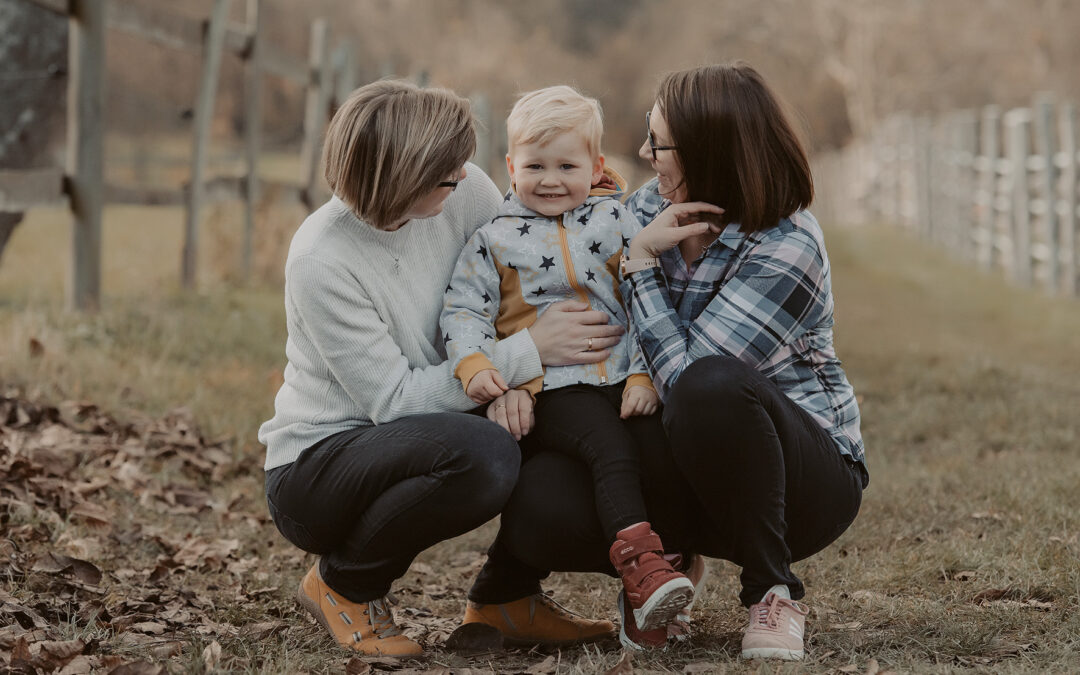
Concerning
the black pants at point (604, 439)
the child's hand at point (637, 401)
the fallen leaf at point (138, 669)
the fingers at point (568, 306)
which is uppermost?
the fingers at point (568, 306)

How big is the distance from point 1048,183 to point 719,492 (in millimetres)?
10041

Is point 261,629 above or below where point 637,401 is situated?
below

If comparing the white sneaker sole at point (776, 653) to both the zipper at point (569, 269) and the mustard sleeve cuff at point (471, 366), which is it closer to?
the zipper at point (569, 269)

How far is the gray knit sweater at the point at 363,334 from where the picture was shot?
2.88 m

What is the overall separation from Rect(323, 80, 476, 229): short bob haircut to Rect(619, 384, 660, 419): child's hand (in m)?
0.67

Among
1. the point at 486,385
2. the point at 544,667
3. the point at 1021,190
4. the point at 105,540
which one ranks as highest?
the point at 1021,190

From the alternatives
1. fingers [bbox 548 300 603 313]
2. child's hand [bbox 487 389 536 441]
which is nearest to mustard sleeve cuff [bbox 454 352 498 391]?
child's hand [bbox 487 389 536 441]

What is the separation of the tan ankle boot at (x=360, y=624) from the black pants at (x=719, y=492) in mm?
299

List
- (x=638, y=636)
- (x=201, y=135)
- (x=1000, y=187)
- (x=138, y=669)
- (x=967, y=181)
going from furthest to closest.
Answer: (x=967, y=181) → (x=1000, y=187) → (x=201, y=135) → (x=638, y=636) → (x=138, y=669)

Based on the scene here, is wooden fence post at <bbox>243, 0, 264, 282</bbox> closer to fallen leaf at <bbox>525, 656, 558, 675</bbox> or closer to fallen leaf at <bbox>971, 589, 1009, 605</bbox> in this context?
fallen leaf at <bbox>525, 656, 558, 675</bbox>

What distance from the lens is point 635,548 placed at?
269 cm

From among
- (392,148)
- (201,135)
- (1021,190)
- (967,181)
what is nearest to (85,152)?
(201,135)

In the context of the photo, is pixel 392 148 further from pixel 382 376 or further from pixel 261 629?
pixel 261 629

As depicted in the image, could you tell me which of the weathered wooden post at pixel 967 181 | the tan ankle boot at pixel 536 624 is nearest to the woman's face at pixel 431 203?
the tan ankle boot at pixel 536 624
